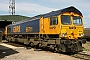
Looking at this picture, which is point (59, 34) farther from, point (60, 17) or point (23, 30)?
point (23, 30)

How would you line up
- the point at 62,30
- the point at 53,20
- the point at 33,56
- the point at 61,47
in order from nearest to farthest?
the point at 33,56 < the point at 61,47 < the point at 62,30 < the point at 53,20

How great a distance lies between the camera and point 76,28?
14.5 m

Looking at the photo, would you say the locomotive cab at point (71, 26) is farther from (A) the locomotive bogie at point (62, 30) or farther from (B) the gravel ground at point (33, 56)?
(B) the gravel ground at point (33, 56)

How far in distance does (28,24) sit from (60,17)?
7136 millimetres

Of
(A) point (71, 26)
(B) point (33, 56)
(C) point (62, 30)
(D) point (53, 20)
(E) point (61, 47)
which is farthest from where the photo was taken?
(D) point (53, 20)

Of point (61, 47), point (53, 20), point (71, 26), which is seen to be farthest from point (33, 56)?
point (71, 26)

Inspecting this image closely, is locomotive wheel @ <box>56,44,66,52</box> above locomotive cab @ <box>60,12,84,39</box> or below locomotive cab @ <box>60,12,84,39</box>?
below

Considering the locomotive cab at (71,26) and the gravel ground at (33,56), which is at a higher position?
the locomotive cab at (71,26)

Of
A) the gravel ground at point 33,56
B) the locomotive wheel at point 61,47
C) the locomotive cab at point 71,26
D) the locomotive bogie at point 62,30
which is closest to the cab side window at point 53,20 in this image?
the locomotive bogie at point 62,30

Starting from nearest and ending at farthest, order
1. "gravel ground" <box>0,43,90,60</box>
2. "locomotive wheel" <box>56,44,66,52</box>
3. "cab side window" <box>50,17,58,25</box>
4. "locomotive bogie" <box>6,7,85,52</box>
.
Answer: "gravel ground" <box>0,43,90,60</box>, "locomotive wheel" <box>56,44,66,52</box>, "locomotive bogie" <box>6,7,85,52</box>, "cab side window" <box>50,17,58,25</box>

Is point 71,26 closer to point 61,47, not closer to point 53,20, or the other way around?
point 53,20

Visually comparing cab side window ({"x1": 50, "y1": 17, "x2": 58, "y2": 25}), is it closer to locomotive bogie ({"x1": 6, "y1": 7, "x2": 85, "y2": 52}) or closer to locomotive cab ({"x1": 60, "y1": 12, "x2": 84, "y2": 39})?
locomotive bogie ({"x1": 6, "y1": 7, "x2": 85, "y2": 52})

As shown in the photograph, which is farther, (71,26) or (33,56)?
(71,26)

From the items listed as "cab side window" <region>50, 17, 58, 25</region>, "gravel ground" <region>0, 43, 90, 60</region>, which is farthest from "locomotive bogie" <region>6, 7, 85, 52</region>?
"gravel ground" <region>0, 43, 90, 60</region>
